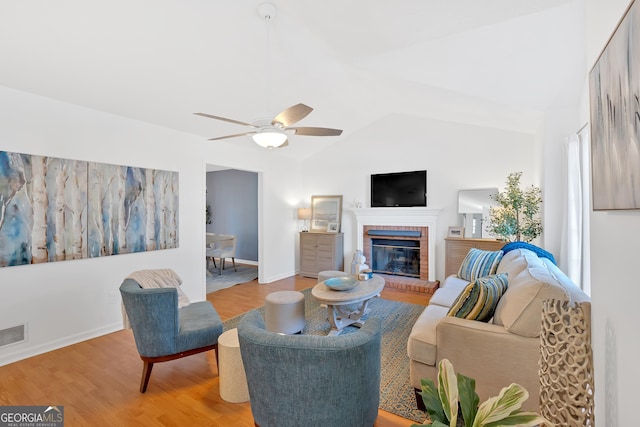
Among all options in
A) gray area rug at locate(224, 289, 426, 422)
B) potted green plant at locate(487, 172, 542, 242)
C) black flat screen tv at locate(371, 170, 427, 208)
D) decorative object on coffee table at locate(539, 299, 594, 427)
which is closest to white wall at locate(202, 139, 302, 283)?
gray area rug at locate(224, 289, 426, 422)

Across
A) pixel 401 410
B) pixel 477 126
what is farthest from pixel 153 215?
pixel 477 126

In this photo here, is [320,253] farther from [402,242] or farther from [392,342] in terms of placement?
[392,342]

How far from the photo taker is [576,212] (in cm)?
287

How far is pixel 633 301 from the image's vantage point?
0.88m

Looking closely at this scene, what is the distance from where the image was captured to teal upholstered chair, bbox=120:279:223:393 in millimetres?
2080

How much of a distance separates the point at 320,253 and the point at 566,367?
15.3 feet

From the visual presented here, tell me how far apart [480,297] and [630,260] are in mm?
1109

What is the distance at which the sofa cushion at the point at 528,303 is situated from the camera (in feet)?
5.38

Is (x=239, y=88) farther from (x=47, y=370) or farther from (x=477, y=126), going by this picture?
(x=477, y=126)

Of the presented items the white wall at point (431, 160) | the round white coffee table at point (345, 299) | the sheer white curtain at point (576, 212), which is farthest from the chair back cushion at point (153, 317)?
the white wall at point (431, 160)

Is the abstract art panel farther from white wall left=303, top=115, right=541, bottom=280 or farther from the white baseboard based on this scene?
the white baseboard

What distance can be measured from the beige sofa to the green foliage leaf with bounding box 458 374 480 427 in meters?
0.99

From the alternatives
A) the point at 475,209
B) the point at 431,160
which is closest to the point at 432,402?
the point at 475,209

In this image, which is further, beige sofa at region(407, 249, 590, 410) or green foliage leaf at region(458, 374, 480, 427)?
beige sofa at region(407, 249, 590, 410)
